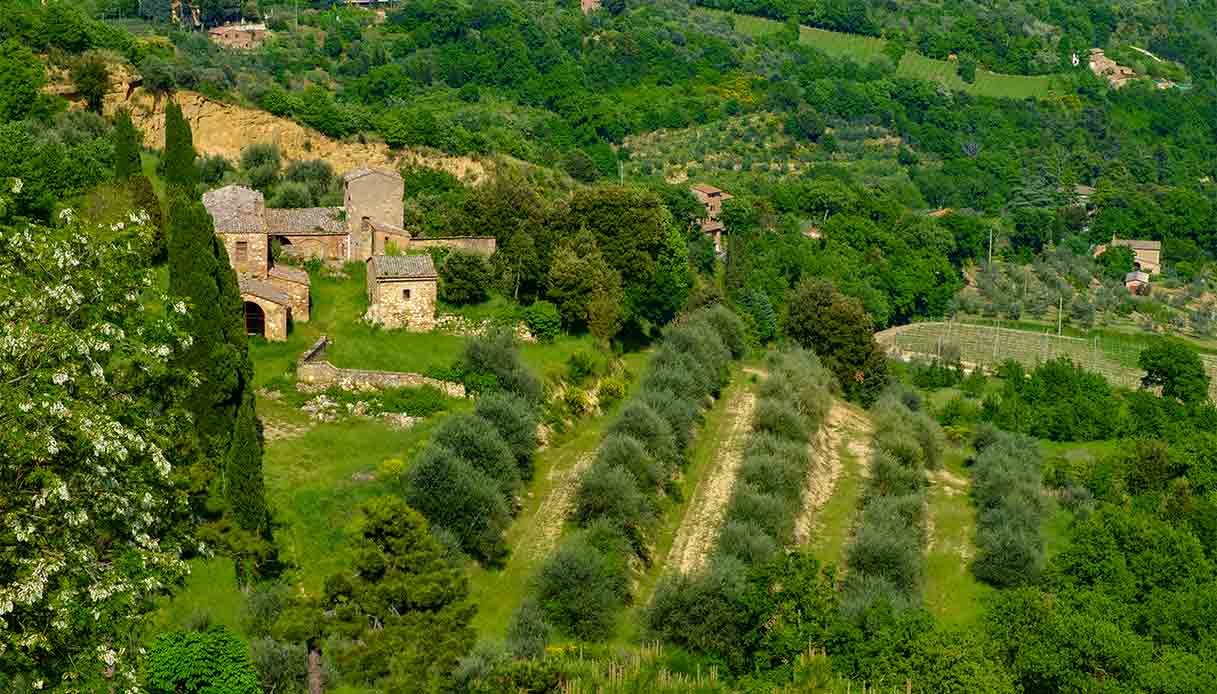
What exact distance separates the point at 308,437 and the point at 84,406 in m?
21.6

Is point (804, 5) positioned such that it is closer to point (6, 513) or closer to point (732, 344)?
point (732, 344)

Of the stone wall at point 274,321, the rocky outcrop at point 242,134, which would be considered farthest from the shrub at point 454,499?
the rocky outcrop at point 242,134

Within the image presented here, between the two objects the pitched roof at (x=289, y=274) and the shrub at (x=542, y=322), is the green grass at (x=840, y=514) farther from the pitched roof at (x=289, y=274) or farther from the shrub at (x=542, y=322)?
the pitched roof at (x=289, y=274)

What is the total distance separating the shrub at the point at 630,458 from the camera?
43.9 m

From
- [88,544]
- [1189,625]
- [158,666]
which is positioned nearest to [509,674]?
[158,666]

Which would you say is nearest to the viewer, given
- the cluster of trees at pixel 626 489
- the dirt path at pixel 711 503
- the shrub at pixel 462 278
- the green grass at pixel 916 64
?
the cluster of trees at pixel 626 489

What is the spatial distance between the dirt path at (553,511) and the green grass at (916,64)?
131 meters

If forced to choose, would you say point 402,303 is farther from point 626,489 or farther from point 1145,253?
point 1145,253

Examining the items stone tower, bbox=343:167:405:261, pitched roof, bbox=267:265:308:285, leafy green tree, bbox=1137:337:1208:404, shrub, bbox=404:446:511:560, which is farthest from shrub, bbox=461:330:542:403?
leafy green tree, bbox=1137:337:1208:404

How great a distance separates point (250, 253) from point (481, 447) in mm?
12279

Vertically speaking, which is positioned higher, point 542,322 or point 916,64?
point 542,322

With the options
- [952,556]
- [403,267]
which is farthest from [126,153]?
[952,556]

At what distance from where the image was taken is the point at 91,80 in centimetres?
6306

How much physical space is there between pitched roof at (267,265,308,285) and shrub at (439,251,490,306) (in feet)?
15.7
